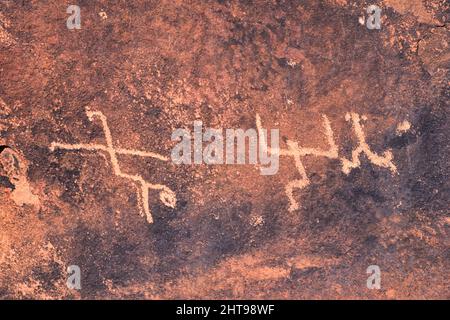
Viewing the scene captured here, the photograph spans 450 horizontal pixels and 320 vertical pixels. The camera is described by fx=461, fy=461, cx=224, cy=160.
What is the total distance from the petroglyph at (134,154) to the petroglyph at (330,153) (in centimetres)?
47

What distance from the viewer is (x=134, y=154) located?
2.03 metres

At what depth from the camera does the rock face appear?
199cm

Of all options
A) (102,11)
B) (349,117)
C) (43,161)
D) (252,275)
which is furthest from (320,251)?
(102,11)

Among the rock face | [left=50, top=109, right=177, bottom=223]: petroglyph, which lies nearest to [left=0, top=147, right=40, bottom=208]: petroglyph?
the rock face

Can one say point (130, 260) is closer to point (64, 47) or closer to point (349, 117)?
Answer: point (64, 47)

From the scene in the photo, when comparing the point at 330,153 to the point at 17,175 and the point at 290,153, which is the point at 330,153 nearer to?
the point at 290,153

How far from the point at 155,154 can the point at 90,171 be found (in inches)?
11.7

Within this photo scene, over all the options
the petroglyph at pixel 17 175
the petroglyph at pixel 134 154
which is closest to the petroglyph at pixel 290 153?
the petroglyph at pixel 134 154

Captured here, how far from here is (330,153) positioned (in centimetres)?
204

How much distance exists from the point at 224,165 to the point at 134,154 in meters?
0.40

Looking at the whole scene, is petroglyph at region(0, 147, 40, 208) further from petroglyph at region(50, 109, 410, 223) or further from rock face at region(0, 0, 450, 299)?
petroglyph at region(50, 109, 410, 223)

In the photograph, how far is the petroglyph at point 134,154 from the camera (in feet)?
6.62

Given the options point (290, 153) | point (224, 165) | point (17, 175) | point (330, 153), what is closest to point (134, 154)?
point (224, 165)

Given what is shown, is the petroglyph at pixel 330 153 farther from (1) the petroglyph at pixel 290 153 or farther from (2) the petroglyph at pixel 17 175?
(2) the petroglyph at pixel 17 175
